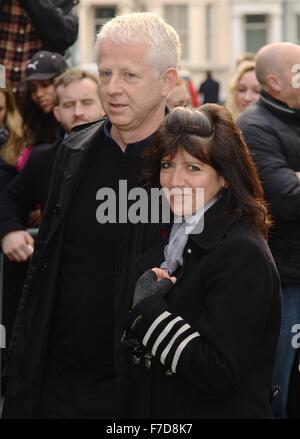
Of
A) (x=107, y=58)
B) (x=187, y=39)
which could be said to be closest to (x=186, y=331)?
(x=107, y=58)

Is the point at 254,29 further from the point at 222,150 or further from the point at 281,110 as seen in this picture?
the point at 222,150

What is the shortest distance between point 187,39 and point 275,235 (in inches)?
1270

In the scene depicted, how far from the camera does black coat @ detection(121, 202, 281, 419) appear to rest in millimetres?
3203

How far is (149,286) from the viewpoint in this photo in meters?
3.37

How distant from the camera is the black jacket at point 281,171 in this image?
5086mm

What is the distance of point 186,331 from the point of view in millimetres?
3242

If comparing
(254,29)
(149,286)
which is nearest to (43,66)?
(149,286)

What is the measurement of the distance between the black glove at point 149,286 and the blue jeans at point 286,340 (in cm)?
193

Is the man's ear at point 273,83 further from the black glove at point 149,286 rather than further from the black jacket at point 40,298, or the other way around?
the black glove at point 149,286

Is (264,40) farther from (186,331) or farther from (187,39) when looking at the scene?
(186,331)

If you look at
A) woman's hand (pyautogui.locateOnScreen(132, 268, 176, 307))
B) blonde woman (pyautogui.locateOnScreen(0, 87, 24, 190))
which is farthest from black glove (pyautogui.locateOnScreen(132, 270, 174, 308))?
blonde woman (pyautogui.locateOnScreen(0, 87, 24, 190))

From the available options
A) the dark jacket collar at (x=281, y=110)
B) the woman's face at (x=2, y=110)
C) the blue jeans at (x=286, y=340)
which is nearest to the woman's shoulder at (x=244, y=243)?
the blue jeans at (x=286, y=340)

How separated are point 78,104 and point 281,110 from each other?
1.10 m
